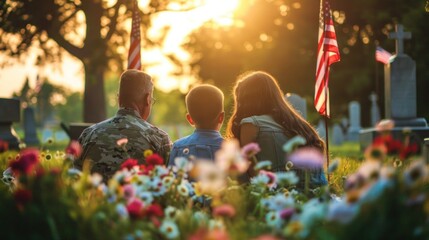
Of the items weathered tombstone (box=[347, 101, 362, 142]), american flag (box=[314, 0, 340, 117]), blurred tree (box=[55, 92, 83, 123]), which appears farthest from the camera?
blurred tree (box=[55, 92, 83, 123])

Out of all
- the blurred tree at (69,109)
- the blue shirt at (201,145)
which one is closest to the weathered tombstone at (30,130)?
the blue shirt at (201,145)

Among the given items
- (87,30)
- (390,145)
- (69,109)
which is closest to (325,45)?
(390,145)

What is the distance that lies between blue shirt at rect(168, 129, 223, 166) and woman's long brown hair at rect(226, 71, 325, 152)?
35cm

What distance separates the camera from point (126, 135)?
5.40 meters

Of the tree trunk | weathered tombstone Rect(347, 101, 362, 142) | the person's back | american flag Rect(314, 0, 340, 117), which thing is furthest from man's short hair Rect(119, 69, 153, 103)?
weathered tombstone Rect(347, 101, 362, 142)

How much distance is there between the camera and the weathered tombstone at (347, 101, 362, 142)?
1003 inches

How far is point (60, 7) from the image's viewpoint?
19.3 m

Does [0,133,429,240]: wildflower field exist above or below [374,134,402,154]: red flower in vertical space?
below

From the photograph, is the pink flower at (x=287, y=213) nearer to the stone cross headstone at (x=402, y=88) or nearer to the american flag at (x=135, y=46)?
the american flag at (x=135, y=46)

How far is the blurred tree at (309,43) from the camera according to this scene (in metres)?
31.2

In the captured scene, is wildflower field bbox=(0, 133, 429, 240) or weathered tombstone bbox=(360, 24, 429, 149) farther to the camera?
weathered tombstone bbox=(360, 24, 429, 149)

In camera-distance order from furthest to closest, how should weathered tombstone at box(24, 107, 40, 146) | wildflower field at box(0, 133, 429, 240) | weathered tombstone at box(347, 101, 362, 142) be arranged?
weathered tombstone at box(347, 101, 362, 142)
weathered tombstone at box(24, 107, 40, 146)
wildflower field at box(0, 133, 429, 240)

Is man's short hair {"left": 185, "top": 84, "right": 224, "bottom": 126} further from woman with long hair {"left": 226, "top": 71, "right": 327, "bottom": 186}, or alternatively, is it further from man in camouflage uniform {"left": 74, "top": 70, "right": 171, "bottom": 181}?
man in camouflage uniform {"left": 74, "top": 70, "right": 171, "bottom": 181}

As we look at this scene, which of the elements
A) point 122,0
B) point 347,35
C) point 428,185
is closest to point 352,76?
point 347,35
